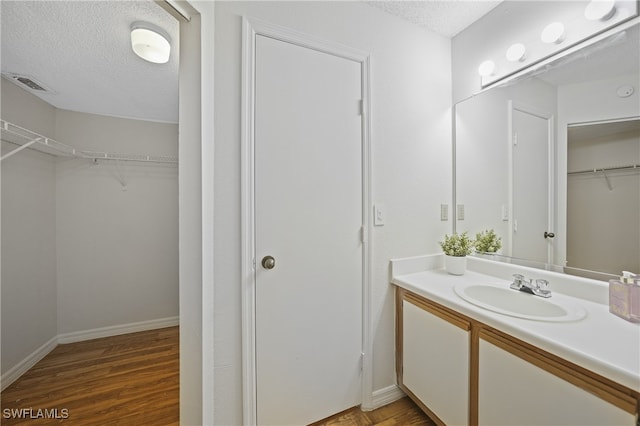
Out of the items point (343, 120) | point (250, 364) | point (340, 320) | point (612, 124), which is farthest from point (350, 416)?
point (612, 124)

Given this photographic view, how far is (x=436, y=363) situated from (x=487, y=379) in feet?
0.90

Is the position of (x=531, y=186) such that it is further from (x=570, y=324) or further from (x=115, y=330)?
(x=115, y=330)

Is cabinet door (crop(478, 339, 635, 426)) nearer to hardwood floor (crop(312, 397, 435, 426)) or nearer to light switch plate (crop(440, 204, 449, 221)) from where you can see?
hardwood floor (crop(312, 397, 435, 426))

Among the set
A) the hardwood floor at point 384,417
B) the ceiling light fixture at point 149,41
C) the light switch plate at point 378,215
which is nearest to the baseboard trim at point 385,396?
the hardwood floor at point 384,417

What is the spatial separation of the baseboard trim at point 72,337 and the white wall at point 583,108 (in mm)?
3526

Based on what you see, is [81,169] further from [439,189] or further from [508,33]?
[508,33]

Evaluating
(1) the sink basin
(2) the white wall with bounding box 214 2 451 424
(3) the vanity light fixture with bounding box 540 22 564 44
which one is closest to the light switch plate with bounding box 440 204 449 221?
(2) the white wall with bounding box 214 2 451 424

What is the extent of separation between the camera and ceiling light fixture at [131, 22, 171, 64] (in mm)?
1316

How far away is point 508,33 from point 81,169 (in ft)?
12.1

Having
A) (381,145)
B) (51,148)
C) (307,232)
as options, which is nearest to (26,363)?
(51,148)

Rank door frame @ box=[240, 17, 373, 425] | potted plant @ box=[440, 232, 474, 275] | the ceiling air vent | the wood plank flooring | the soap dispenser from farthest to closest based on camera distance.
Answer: the ceiling air vent
potted plant @ box=[440, 232, 474, 275]
the wood plank flooring
door frame @ box=[240, 17, 373, 425]
the soap dispenser

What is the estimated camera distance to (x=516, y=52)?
53.8 inches

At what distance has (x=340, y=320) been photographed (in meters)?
1.37

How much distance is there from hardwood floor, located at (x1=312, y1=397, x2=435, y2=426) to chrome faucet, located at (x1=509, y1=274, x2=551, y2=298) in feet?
3.04
